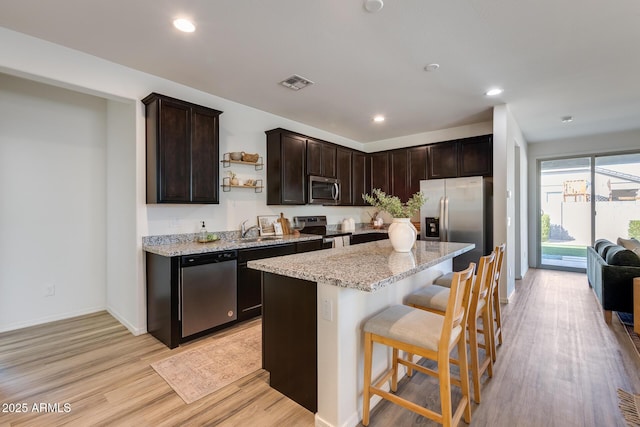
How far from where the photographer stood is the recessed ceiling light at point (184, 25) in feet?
7.35

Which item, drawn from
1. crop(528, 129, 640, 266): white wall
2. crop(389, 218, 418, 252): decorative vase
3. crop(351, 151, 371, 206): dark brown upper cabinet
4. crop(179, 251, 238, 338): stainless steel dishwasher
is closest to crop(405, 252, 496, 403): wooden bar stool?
crop(389, 218, 418, 252): decorative vase

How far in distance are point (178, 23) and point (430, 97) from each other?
2.87m

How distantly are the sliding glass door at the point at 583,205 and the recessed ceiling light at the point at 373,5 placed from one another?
6.17 metres

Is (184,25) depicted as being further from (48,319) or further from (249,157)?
(48,319)

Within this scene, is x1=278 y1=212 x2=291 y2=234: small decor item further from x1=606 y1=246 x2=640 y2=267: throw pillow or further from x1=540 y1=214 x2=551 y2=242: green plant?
x1=540 y1=214 x2=551 y2=242: green plant

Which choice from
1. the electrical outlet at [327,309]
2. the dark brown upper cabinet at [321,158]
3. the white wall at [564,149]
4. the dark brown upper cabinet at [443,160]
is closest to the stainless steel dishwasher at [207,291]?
the electrical outlet at [327,309]

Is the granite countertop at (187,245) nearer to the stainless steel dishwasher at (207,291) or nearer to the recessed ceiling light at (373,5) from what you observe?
the stainless steel dishwasher at (207,291)

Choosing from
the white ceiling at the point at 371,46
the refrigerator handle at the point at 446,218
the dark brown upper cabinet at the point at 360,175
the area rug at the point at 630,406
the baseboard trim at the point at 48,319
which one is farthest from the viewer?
the dark brown upper cabinet at the point at 360,175

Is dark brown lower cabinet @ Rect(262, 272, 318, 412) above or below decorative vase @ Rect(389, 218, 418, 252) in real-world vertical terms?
below

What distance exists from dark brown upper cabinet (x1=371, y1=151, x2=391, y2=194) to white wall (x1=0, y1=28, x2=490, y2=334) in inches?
91.7

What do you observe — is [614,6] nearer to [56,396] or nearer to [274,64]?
[274,64]

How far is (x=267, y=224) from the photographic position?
14.0 ft

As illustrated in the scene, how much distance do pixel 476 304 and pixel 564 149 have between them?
235 inches

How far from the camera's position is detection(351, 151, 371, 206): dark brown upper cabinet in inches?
223
